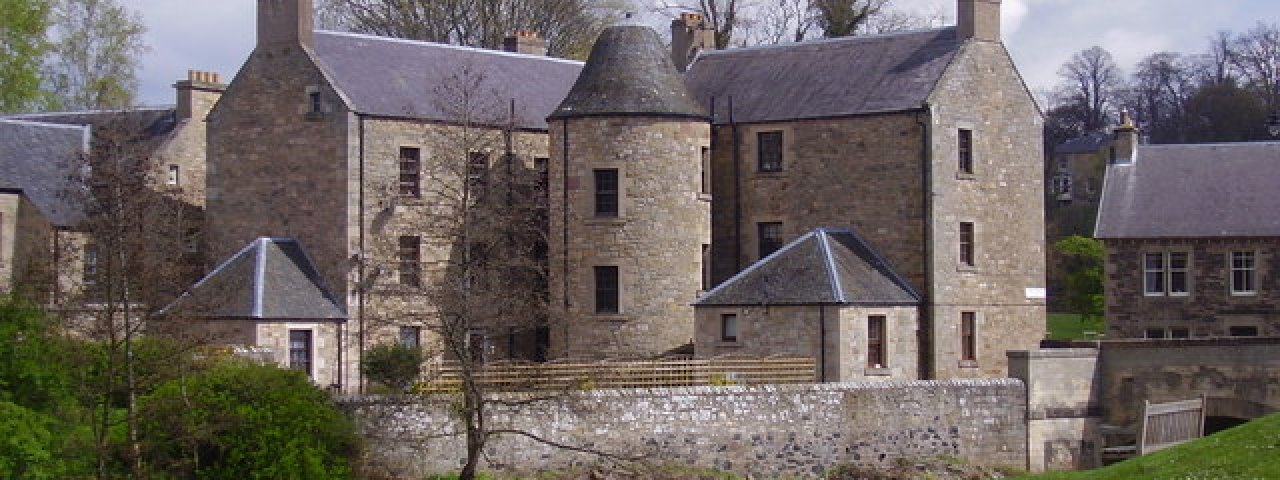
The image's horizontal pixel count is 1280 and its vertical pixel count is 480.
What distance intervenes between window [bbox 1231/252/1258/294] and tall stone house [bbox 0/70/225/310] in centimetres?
2342

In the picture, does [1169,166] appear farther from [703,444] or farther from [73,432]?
[73,432]

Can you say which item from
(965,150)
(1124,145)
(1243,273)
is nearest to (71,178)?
(965,150)

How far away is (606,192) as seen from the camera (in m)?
42.4

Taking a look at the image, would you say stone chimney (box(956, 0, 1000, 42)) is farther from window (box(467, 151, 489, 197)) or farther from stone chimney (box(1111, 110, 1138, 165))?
window (box(467, 151, 489, 197))

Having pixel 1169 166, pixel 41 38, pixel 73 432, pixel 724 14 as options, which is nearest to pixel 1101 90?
pixel 724 14

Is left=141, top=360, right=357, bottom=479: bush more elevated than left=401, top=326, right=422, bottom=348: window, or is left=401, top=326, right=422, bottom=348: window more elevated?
left=401, top=326, right=422, bottom=348: window

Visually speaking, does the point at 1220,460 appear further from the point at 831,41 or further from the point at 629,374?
the point at 831,41

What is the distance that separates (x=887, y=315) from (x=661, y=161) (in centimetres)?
543

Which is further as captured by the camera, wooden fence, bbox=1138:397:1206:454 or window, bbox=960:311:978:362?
window, bbox=960:311:978:362

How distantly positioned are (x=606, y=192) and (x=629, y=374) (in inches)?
220

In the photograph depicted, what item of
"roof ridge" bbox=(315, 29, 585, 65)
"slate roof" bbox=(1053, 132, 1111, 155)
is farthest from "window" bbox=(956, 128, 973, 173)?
"slate roof" bbox=(1053, 132, 1111, 155)

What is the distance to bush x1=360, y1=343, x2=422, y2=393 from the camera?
38906 millimetres

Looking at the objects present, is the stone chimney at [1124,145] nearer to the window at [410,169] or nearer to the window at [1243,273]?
the window at [1243,273]

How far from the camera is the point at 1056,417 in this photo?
40.9 m
